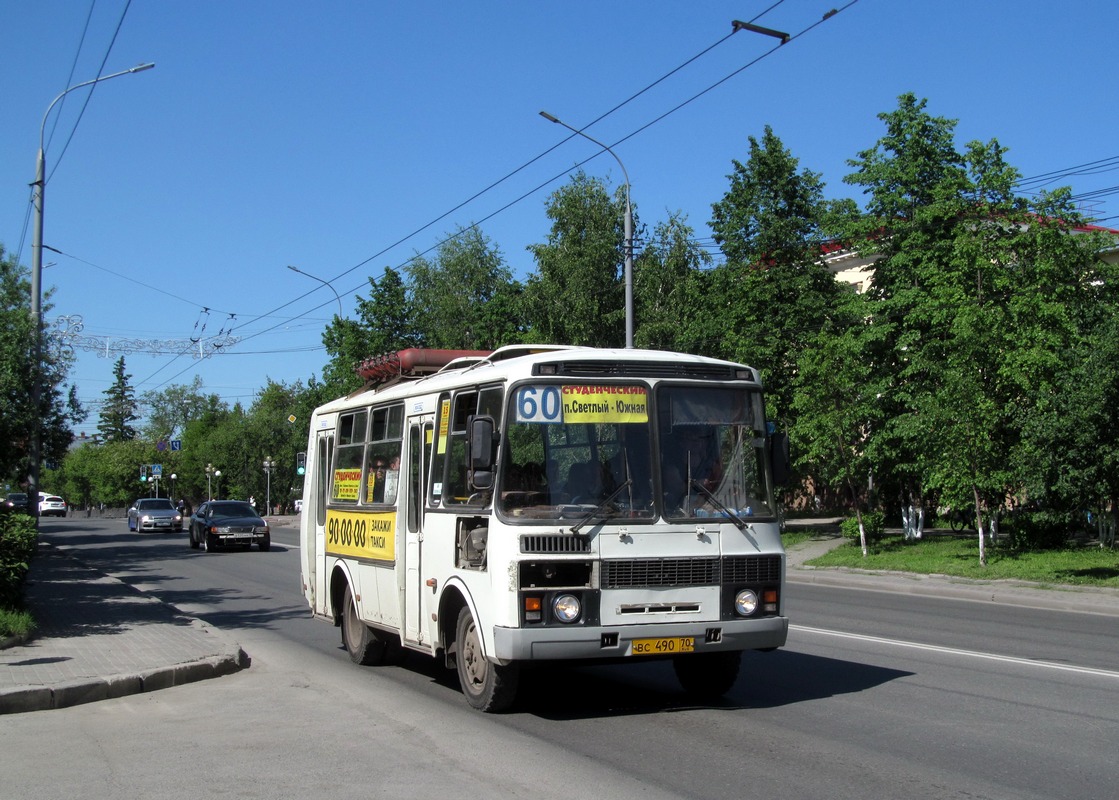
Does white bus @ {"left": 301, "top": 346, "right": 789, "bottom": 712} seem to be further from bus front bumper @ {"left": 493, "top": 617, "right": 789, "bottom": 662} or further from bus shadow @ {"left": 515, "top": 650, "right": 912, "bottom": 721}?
bus shadow @ {"left": 515, "top": 650, "right": 912, "bottom": 721}

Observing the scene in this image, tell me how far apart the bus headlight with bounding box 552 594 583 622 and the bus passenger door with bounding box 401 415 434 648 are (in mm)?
1905

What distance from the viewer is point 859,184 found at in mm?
31203

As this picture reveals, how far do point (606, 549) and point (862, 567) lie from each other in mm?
18278

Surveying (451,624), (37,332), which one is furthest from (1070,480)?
(37,332)

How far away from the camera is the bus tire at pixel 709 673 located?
8.93 m

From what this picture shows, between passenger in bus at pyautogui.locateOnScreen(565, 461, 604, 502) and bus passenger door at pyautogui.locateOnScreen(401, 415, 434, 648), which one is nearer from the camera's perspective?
passenger in bus at pyautogui.locateOnScreen(565, 461, 604, 502)

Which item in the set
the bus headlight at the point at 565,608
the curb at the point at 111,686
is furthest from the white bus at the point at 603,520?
the curb at the point at 111,686

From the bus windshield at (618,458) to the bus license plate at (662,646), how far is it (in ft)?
2.89

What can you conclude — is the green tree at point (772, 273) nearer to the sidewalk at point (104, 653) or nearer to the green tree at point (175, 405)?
the sidewalk at point (104, 653)

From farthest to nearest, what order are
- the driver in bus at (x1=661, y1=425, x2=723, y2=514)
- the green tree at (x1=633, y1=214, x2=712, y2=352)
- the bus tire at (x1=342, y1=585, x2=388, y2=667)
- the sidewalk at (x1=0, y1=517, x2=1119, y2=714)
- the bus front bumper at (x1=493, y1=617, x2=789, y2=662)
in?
the green tree at (x1=633, y1=214, x2=712, y2=352)
the bus tire at (x1=342, y1=585, x2=388, y2=667)
the sidewalk at (x1=0, y1=517, x2=1119, y2=714)
the driver in bus at (x1=661, y1=425, x2=723, y2=514)
the bus front bumper at (x1=493, y1=617, x2=789, y2=662)

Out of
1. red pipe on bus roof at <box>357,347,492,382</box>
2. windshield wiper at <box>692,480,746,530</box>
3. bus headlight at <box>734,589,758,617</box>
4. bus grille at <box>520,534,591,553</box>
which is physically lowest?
bus headlight at <box>734,589,758,617</box>

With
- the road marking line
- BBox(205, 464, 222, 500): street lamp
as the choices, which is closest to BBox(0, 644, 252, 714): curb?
the road marking line

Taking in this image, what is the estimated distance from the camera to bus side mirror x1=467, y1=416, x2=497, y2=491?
25.8ft

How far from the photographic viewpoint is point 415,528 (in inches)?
388
